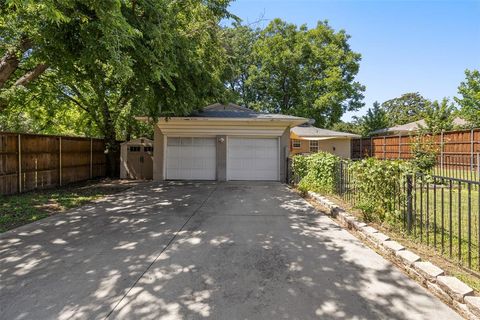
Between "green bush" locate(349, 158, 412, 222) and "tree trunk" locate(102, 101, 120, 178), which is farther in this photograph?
"tree trunk" locate(102, 101, 120, 178)

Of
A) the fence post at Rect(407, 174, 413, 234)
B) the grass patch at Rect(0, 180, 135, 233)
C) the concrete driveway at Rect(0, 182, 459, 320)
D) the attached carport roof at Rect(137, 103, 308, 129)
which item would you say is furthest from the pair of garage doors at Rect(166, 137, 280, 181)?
the fence post at Rect(407, 174, 413, 234)

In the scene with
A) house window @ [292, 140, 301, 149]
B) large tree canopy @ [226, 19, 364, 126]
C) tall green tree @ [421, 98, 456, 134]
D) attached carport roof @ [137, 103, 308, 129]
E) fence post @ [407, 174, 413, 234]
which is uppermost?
large tree canopy @ [226, 19, 364, 126]

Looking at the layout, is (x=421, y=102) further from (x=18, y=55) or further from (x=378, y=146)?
(x=18, y=55)

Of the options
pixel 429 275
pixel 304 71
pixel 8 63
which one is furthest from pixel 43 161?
pixel 304 71

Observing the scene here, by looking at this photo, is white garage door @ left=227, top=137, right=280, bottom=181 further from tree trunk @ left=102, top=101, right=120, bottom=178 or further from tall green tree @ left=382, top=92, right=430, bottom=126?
tall green tree @ left=382, top=92, right=430, bottom=126

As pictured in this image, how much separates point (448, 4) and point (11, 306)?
1200 centimetres

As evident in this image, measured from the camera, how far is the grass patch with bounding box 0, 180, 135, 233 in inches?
223

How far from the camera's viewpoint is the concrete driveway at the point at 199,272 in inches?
101

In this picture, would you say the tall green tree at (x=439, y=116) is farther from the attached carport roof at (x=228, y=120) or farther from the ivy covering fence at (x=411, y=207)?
the ivy covering fence at (x=411, y=207)

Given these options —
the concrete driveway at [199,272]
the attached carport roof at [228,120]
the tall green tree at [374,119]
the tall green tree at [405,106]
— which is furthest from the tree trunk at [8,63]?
the tall green tree at [405,106]

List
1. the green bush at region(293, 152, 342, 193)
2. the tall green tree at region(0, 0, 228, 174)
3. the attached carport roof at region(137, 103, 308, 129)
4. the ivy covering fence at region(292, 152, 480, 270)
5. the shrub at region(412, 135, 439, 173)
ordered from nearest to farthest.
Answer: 1. the ivy covering fence at region(292, 152, 480, 270)
2. the tall green tree at region(0, 0, 228, 174)
3. the green bush at region(293, 152, 342, 193)
4. the shrub at region(412, 135, 439, 173)
5. the attached carport roof at region(137, 103, 308, 129)

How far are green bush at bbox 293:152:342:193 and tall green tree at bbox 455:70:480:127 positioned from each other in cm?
1969

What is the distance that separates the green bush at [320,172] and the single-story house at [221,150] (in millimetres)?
2476

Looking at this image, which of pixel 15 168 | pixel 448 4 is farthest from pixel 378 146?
pixel 15 168
